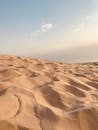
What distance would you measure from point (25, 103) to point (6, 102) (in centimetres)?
18

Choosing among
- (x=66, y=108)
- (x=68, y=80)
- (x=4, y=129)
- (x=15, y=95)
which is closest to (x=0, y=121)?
(x=4, y=129)

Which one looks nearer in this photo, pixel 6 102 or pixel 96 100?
pixel 6 102

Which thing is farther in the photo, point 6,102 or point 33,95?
point 33,95

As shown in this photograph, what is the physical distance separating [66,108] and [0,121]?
0.79 meters

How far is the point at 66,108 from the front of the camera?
2461mm

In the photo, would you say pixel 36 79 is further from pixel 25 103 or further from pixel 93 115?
pixel 93 115

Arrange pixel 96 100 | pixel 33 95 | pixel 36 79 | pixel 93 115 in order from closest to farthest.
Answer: pixel 93 115 < pixel 33 95 < pixel 96 100 < pixel 36 79

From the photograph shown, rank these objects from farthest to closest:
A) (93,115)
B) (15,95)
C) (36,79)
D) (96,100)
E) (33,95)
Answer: (36,79), (96,100), (33,95), (15,95), (93,115)

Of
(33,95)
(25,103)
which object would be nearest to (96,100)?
(33,95)

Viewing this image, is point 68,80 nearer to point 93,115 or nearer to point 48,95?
point 48,95

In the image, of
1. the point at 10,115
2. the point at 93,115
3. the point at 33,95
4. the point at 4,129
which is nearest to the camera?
the point at 4,129

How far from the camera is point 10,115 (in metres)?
2.03

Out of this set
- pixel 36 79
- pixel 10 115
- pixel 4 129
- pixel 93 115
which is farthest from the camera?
pixel 36 79

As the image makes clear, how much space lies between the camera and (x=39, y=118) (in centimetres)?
212
